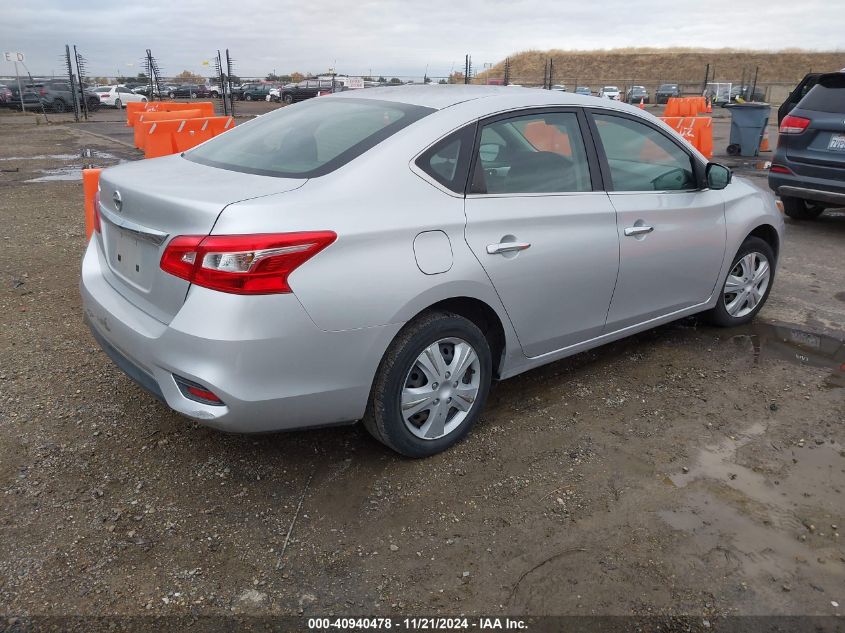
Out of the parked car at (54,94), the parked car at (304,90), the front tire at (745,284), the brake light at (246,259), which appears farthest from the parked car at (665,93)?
the brake light at (246,259)

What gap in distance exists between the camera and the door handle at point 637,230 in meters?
3.69

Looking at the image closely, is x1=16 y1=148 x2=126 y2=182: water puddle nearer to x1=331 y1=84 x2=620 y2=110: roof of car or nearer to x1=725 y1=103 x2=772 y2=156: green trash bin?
x1=331 y1=84 x2=620 y2=110: roof of car

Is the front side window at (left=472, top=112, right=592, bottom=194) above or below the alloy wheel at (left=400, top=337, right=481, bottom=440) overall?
above

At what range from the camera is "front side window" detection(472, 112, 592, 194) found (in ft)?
10.4

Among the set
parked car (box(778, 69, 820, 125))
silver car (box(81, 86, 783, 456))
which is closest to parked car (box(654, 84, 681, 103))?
parked car (box(778, 69, 820, 125))

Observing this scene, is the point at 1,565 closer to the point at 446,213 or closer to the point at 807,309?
the point at 446,213

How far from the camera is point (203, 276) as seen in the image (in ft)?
8.11

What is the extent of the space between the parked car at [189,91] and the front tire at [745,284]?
4694cm

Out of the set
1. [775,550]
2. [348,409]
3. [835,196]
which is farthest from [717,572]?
[835,196]

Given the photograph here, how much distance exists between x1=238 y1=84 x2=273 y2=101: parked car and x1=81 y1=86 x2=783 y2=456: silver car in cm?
4707

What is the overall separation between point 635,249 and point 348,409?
6.35 feet

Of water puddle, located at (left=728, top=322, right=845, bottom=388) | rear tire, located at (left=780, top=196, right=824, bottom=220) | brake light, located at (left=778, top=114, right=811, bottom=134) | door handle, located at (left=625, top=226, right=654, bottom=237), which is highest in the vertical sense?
brake light, located at (left=778, top=114, right=811, bottom=134)

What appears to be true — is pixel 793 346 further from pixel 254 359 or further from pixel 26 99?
pixel 26 99

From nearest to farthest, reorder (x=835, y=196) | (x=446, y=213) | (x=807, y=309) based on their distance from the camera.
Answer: (x=446, y=213), (x=807, y=309), (x=835, y=196)
